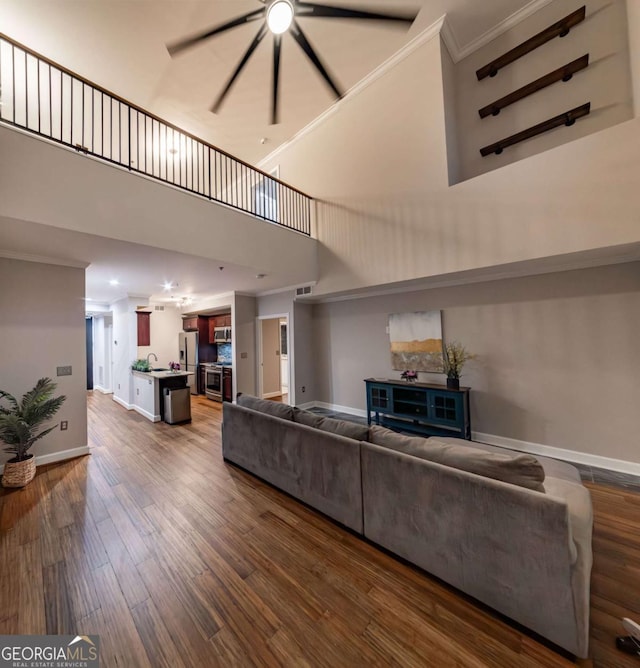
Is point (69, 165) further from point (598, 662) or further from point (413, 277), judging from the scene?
point (598, 662)

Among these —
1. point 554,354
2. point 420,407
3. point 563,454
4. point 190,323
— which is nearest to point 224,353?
point 190,323

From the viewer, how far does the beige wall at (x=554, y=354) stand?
10.6 feet

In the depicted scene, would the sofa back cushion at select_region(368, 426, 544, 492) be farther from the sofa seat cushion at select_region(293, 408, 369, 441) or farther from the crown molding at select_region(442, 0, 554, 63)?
the crown molding at select_region(442, 0, 554, 63)

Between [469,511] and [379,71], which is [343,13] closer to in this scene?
[379,71]

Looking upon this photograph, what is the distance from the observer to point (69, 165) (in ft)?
8.61

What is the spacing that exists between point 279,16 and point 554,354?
14.9 ft

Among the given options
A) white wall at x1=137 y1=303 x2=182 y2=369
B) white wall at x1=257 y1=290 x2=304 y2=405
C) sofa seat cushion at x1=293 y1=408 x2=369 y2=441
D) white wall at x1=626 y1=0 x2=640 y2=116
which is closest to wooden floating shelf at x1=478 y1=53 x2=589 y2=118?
white wall at x1=626 y1=0 x2=640 y2=116

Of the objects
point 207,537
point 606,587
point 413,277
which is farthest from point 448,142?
point 207,537

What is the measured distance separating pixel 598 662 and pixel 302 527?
5.70 feet

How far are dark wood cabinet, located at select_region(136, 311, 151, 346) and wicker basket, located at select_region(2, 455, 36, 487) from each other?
352 cm

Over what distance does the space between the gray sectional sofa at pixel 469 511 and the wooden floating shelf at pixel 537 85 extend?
4.34 metres

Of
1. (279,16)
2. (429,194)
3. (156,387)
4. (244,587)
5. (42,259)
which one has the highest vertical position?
(279,16)

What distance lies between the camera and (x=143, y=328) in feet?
21.0

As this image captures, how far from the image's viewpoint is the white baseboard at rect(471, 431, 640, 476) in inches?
126
